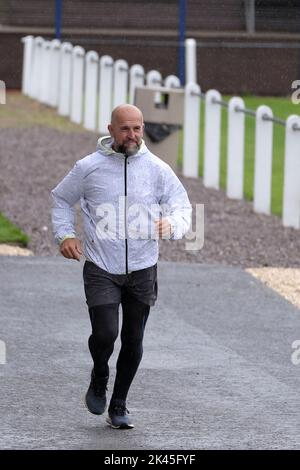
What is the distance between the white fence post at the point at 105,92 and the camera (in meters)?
24.2

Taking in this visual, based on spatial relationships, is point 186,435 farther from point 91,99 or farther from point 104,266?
point 91,99

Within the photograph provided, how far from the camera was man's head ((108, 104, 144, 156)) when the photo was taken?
23.2 feet

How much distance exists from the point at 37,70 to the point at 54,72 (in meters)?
1.33

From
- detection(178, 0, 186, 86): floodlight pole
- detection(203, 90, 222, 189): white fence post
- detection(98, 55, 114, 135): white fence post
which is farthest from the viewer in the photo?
detection(178, 0, 186, 86): floodlight pole

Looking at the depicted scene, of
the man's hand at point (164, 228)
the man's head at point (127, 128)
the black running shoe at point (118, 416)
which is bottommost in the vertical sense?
the black running shoe at point (118, 416)

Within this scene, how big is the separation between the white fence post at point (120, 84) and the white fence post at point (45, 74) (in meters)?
4.40

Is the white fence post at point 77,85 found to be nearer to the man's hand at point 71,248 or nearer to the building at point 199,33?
the building at point 199,33

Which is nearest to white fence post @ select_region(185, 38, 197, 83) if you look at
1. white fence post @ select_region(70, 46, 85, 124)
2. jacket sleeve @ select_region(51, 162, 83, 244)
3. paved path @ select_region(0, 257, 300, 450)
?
white fence post @ select_region(70, 46, 85, 124)

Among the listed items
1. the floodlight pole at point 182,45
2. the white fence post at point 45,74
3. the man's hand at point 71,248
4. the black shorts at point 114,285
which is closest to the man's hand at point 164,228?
the black shorts at point 114,285

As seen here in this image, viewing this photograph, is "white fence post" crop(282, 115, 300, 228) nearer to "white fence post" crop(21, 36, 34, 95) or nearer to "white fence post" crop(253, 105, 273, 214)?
"white fence post" crop(253, 105, 273, 214)

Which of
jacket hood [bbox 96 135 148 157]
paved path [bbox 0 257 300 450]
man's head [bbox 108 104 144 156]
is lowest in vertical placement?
paved path [bbox 0 257 300 450]

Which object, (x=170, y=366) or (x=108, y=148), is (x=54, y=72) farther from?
(x=108, y=148)

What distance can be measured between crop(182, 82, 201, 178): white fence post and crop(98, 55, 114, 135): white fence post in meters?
4.45

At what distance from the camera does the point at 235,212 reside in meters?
16.1
